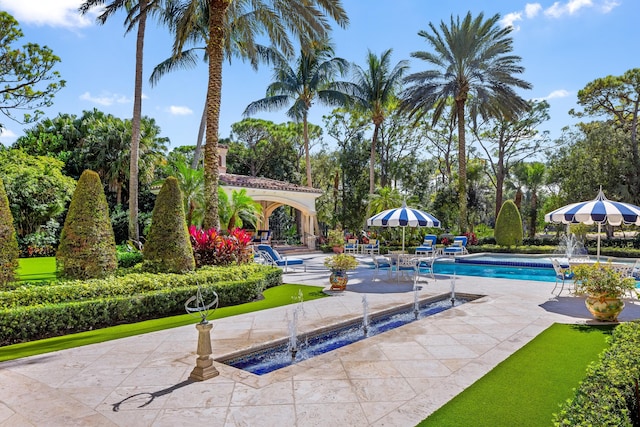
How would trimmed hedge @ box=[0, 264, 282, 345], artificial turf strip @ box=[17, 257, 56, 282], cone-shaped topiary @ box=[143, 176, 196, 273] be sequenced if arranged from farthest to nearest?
artificial turf strip @ box=[17, 257, 56, 282] → cone-shaped topiary @ box=[143, 176, 196, 273] → trimmed hedge @ box=[0, 264, 282, 345]

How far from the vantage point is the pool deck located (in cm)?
384

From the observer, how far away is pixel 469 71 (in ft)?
78.2

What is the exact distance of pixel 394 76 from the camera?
90.6 feet

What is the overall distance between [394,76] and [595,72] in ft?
43.6

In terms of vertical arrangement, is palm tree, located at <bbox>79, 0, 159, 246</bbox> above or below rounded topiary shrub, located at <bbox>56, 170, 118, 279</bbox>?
above

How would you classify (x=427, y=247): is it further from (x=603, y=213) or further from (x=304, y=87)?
(x=304, y=87)

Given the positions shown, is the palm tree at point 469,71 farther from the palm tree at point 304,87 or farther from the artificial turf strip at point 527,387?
the artificial turf strip at point 527,387

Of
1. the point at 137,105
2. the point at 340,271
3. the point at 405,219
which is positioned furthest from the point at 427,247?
the point at 137,105

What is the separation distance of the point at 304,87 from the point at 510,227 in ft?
52.6

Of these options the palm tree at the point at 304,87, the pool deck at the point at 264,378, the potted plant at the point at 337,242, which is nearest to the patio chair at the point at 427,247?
the potted plant at the point at 337,242

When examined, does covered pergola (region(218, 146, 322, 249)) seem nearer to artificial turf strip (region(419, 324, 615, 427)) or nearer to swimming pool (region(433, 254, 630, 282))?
swimming pool (region(433, 254, 630, 282))

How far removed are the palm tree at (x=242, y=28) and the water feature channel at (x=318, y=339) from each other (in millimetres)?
5519

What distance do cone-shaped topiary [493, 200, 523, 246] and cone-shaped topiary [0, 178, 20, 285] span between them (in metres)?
23.9

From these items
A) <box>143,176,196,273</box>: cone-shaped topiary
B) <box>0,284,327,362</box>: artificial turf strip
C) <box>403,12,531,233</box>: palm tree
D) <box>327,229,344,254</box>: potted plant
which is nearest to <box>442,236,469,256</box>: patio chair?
<box>403,12,531,233</box>: palm tree
